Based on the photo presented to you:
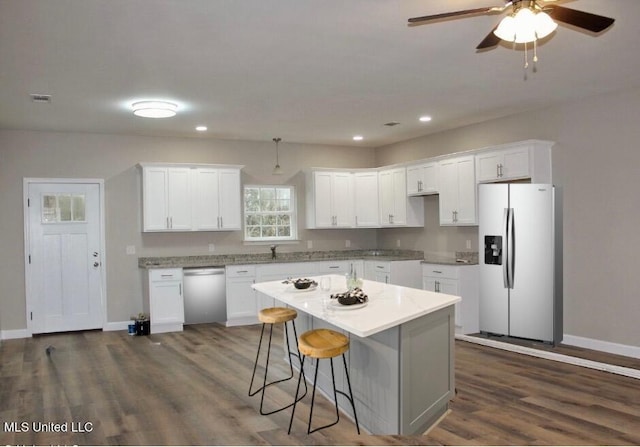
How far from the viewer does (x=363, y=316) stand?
3.15m

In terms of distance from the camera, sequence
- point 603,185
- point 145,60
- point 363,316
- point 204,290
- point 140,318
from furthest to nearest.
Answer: point 204,290
point 140,318
point 603,185
point 145,60
point 363,316

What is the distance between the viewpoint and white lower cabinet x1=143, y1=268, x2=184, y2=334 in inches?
264

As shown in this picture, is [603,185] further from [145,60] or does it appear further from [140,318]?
[140,318]

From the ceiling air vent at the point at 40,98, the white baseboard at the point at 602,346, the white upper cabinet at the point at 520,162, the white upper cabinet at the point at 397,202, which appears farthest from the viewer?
the white upper cabinet at the point at 397,202

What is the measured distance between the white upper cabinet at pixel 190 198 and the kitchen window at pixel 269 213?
1.70 ft

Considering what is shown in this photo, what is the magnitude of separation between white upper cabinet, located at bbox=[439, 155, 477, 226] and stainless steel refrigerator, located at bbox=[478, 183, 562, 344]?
1.64 ft

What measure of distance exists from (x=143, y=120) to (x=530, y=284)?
4.93 m

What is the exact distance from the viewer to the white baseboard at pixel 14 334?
6.51 metres

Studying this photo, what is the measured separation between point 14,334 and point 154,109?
12.0ft

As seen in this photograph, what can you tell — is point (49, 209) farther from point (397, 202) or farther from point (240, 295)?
point (397, 202)

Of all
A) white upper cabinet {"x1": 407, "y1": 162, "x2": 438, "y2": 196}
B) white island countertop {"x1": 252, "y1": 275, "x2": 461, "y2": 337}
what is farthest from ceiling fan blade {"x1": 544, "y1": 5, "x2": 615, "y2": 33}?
white upper cabinet {"x1": 407, "y1": 162, "x2": 438, "y2": 196}

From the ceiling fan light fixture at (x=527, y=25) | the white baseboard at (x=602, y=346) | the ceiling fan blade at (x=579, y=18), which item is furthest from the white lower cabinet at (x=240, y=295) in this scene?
the ceiling fan blade at (x=579, y=18)

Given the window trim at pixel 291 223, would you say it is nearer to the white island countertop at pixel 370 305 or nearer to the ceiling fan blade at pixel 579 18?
the white island countertop at pixel 370 305

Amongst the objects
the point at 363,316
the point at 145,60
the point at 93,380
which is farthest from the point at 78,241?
the point at 363,316
